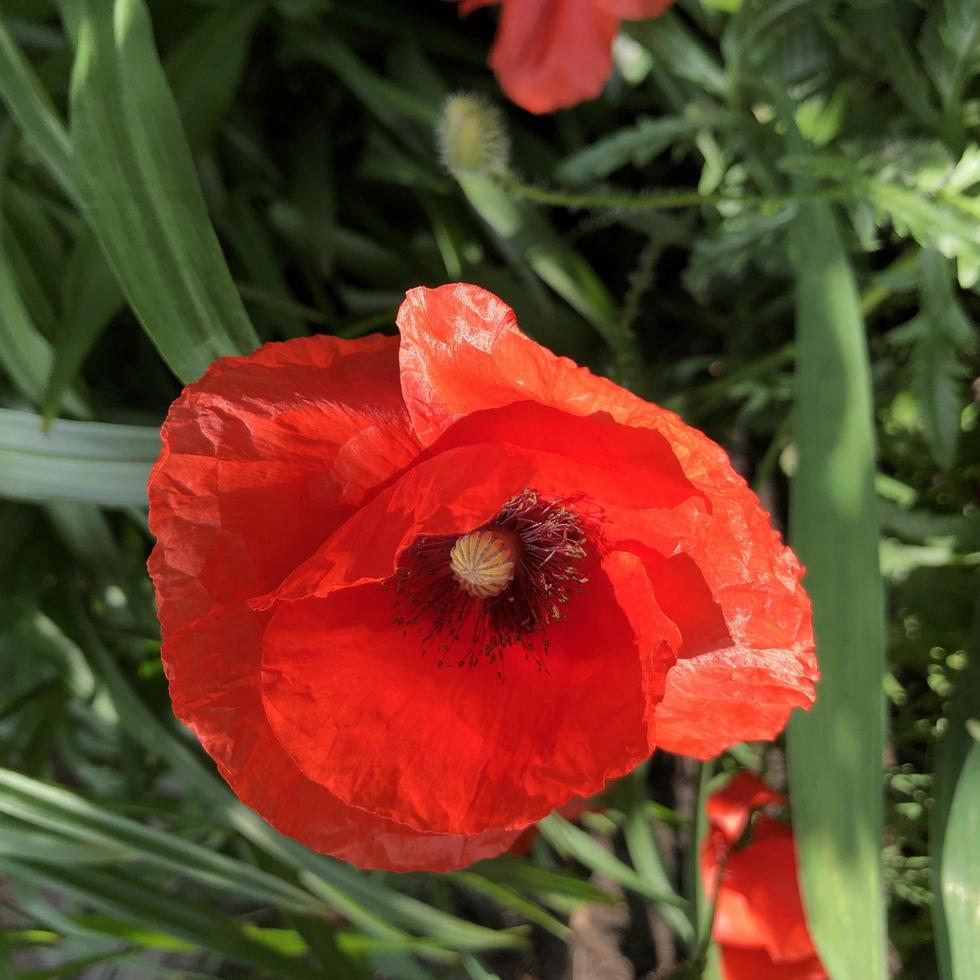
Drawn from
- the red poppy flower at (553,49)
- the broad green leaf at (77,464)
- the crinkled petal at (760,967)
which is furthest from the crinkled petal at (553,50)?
the crinkled petal at (760,967)

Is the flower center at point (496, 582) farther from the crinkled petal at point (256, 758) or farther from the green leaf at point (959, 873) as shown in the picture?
the green leaf at point (959, 873)

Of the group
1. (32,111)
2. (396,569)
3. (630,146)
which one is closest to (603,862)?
(396,569)

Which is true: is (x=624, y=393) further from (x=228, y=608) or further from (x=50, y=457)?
(x=50, y=457)

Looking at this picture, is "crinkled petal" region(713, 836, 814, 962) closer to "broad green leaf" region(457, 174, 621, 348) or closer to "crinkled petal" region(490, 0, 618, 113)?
"broad green leaf" region(457, 174, 621, 348)

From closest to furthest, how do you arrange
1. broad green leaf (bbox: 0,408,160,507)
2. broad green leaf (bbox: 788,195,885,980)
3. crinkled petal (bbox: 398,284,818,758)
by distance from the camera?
1. crinkled petal (bbox: 398,284,818,758)
2. broad green leaf (bbox: 788,195,885,980)
3. broad green leaf (bbox: 0,408,160,507)

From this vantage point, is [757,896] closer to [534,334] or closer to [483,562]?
[483,562]

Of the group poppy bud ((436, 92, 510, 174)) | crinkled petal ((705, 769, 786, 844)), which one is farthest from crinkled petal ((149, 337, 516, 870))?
crinkled petal ((705, 769, 786, 844))

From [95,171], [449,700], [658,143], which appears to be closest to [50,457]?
[95,171]
